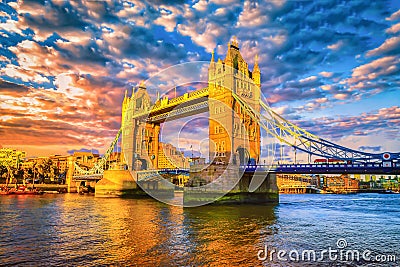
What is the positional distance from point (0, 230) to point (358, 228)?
23.4 metres

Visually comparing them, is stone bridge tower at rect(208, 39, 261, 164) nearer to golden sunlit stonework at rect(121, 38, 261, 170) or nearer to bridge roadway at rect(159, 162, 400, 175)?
golden sunlit stonework at rect(121, 38, 261, 170)

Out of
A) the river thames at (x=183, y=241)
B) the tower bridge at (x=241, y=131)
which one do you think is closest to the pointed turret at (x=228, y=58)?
the tower bridge at (x=241, y=131)

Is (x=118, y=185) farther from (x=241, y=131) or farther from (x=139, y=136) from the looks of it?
(x=241, y=131)

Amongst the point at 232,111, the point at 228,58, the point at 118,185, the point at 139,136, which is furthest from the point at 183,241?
the point at 139,136

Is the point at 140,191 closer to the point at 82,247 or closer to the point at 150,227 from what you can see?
the point at 150,227

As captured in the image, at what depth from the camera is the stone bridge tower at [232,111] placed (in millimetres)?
43062

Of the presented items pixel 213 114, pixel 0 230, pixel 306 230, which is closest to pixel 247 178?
pixel 213 114

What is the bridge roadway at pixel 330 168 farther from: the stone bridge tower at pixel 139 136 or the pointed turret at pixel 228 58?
the stone bridge tower at pixel 139 136

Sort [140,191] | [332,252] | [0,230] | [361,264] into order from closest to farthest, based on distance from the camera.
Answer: [361,264]
[332,252]
[0,230]
[140,191]

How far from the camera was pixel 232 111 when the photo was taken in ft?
143

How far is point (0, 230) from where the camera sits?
20.9 meters

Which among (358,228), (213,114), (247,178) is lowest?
(358,228)

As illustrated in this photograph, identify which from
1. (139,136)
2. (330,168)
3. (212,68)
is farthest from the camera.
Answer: (139,136)

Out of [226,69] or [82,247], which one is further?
[226,69]
